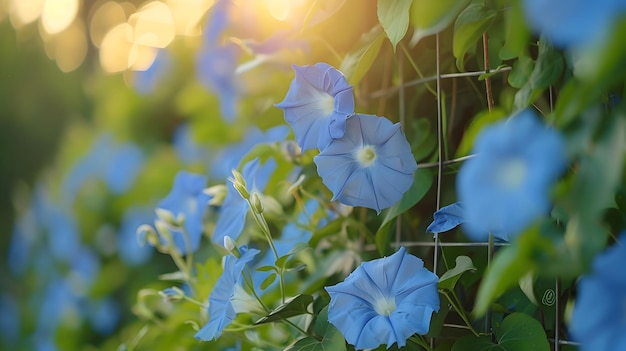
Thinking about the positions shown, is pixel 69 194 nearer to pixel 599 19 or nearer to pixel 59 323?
pixel 59 323

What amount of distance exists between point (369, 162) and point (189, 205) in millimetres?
424

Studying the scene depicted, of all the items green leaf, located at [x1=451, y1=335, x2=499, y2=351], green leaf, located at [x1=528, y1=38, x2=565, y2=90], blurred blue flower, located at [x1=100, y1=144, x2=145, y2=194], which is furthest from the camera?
blurred blue flower, located at [x1=100, y1=144, x2=145, y2=194]

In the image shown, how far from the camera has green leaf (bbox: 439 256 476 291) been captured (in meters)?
0.64

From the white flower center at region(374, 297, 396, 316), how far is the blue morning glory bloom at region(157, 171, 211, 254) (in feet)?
1.27

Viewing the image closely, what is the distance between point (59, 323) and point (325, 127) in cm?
137

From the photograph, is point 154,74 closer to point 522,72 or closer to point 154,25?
point 154,25

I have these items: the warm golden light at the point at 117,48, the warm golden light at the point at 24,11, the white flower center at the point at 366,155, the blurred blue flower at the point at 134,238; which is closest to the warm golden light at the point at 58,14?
the warm golden light at the point at 24,11

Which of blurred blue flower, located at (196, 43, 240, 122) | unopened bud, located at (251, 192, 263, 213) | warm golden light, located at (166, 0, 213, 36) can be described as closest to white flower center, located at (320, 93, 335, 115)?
unopened bud, located at (251, 192, 263, 213)

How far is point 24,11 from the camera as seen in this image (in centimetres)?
240

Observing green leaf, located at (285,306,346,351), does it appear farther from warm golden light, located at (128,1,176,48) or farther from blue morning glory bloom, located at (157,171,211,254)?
warm golden light, located at (128,1,176,48)

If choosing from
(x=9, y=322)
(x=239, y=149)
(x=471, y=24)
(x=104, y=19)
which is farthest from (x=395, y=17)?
(x=9, y=322)

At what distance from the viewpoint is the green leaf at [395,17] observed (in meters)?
0.66

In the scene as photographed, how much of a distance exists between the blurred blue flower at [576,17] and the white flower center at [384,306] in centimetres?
34

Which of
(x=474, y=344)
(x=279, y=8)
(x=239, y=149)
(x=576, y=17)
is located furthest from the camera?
(x=239, y=149)
